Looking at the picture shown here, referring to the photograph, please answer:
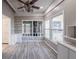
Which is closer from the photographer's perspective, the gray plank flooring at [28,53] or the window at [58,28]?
the gray plank flooring at [28,53]

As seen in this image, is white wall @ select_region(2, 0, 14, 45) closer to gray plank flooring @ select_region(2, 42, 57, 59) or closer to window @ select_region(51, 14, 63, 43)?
gray plank flooring @ select_region(2, 42, 57, 59)

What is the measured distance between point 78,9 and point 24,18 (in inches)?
464

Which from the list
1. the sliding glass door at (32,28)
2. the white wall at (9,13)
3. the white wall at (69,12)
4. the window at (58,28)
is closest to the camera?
the white wall at (69,12)

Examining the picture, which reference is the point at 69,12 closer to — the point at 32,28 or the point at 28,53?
the point at 28,53

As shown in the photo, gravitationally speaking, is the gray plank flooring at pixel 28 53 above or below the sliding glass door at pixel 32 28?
below

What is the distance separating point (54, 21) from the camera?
302 inches

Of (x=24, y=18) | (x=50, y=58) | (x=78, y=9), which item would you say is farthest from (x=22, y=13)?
(x=78, y=9)

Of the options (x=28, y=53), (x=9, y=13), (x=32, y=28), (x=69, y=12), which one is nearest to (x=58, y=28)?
(x=28, y=53)

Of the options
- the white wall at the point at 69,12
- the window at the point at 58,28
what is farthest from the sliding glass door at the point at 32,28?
the white wall at the point at 69,12

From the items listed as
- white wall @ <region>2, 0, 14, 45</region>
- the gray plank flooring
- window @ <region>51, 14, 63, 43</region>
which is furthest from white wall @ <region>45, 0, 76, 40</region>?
white wall @ <region>2, 0, 14, 45</region>

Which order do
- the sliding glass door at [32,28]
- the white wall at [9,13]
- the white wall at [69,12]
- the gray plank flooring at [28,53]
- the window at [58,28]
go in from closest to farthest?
the white wall at [69,12] < the gray plank flooring at [28,53] < the window at [58,28] < the white wall at [9,13] < the sliding glass door at [32,28]

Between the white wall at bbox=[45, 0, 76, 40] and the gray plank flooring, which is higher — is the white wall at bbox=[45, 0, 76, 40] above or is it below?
above

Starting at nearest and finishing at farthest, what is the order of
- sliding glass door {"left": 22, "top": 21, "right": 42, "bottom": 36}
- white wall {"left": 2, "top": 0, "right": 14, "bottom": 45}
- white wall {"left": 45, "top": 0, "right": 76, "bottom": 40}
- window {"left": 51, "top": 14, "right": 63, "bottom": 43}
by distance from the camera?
white wall {"left": 45, "top": 0, "right": 76, "bottom": 40} → window {"left": 51, "top": 14, "right": 63, "bottom": 43} → white wall {"left": 2, "top": 0, "right": 14, "bottom": 45} → sliding glass door {"left": 22, "top": 21, "right": 42, "bottom": 36}

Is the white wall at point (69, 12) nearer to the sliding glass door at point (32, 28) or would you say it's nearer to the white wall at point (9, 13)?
the white wall at point (9, 13)
